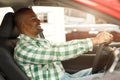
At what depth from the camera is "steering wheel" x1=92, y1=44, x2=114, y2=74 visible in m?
3.00

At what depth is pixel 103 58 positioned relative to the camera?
3209 mm

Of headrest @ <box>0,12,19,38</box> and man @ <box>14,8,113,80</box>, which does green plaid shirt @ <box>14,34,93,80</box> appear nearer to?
man @ <box>14,8,113,80</box>

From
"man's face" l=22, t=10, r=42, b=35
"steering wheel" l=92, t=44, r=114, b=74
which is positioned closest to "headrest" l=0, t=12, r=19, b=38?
"man's face" l=22, t=10, r=42, b=35

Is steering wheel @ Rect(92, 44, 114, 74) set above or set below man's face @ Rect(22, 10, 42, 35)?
below

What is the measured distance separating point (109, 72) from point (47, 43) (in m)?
0.64

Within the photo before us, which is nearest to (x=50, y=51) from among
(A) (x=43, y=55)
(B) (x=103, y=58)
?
(A) (x=43, y=55)

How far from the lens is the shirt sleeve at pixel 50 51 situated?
8.51ft

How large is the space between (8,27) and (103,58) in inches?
34.5

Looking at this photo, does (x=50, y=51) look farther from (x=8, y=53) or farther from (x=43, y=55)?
(x=8, y=53)

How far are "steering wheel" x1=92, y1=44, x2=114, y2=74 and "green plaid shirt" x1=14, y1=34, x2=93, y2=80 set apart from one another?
0.36 meters

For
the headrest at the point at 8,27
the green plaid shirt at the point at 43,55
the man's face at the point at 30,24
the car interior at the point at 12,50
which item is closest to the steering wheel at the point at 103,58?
the car interior at the point at 12,50

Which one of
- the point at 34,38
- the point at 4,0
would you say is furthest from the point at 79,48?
the point at 4,0

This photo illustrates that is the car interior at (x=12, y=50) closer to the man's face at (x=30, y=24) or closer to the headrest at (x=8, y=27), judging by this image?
the headrest at (x=8, y=27)

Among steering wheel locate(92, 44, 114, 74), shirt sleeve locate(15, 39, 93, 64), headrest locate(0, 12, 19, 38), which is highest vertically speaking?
headrest locate(0, 12, 19, 38)
